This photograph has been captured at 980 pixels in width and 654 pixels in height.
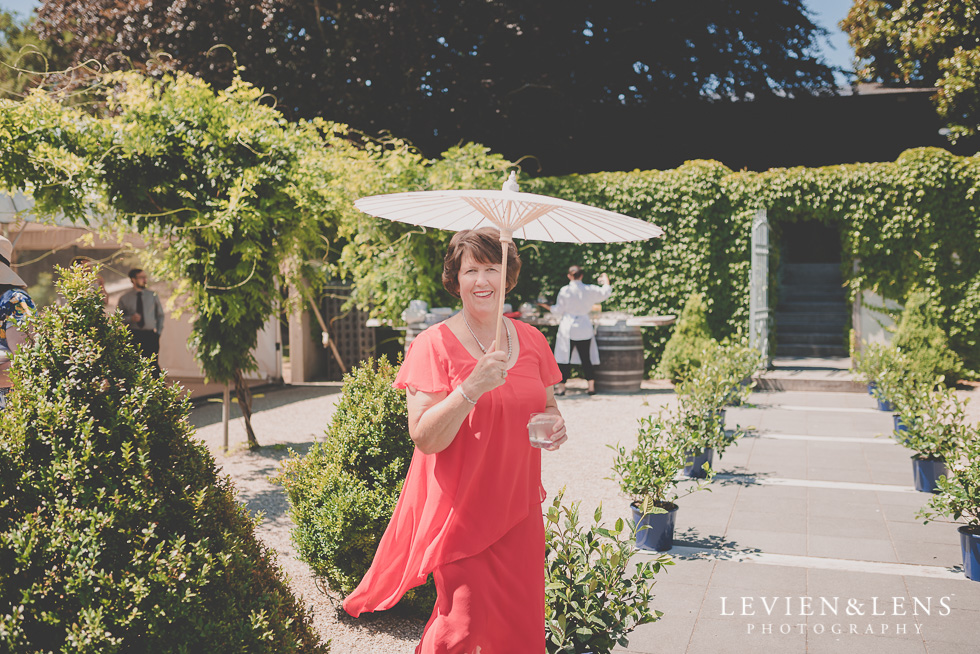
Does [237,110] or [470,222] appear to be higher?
[237,110]

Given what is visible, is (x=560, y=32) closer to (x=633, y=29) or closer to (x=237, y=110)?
(x=633, y=29)

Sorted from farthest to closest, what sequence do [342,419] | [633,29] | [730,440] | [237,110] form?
[633,29]
[237,110]
[730,440]
[342,419]

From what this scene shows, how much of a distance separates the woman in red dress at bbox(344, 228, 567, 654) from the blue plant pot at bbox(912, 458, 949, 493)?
4.66 m

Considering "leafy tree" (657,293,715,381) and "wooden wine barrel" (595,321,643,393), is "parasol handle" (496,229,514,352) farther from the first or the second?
"leafy tree" (657,293,715,381)

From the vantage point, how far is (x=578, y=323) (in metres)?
10.6

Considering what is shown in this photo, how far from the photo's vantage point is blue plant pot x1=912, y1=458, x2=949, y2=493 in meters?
5.56

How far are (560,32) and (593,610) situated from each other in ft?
48.5

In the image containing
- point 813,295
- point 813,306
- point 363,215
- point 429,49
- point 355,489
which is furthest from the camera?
point 813,295

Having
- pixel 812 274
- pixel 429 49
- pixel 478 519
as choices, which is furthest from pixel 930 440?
pixel 812 274

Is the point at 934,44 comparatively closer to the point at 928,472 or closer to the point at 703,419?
the point at 928,472

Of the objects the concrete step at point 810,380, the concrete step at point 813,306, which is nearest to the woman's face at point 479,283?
the concrete step at point 810,380

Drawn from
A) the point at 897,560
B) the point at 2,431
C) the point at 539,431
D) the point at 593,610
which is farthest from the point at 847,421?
the point at 2,431

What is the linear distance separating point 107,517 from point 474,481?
3.30 feet

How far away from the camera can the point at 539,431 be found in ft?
7.18
